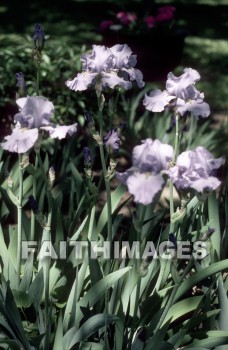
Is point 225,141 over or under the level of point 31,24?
under

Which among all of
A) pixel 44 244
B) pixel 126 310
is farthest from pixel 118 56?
pixel 126 310

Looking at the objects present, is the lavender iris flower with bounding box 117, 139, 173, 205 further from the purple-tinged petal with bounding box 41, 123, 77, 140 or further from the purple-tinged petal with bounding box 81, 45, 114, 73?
the purple-tinged petal with bounding box 81, 45, 114, 73

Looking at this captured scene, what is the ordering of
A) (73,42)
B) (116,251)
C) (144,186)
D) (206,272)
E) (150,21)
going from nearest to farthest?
(144,186) < (206,272) < (116,251) < (150,21) < (73,42)

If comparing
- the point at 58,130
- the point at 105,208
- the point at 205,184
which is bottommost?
the point at 105,208

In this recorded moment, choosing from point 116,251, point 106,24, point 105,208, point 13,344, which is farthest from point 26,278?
point 106,24

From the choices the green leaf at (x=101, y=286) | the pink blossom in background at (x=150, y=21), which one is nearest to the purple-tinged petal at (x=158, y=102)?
the green leaf at (x=101, y=286)

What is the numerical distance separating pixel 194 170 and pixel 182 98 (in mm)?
426

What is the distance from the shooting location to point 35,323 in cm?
223

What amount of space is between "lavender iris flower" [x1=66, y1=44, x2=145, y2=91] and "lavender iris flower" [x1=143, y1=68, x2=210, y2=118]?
0.15 meters

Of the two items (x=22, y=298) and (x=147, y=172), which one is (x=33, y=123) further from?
(x=22, y=298)

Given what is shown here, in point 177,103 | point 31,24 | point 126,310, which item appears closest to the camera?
point 177,103

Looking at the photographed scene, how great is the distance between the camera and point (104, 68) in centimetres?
214

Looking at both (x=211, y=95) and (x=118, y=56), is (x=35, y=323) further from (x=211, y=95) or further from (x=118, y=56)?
(x=211, y=95)

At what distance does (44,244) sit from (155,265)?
417 millimetres
